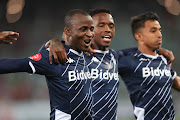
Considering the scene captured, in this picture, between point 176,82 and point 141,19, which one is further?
point 141,19

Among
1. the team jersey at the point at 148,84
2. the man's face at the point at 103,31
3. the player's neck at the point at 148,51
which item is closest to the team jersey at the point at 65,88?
the man's face at the point at 103,31

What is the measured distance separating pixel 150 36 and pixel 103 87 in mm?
1121

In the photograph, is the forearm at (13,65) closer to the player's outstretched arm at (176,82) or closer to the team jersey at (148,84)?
the team jersey at (148,84)

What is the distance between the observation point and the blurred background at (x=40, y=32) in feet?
36.1

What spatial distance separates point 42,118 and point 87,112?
6760 mm

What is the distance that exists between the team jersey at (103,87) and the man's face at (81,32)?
46 cm

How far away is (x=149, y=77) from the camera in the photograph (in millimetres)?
4184

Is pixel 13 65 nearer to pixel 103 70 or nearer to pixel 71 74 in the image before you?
pixel 71 74

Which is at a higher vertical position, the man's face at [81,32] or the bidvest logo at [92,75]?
the man's face at [81,32]

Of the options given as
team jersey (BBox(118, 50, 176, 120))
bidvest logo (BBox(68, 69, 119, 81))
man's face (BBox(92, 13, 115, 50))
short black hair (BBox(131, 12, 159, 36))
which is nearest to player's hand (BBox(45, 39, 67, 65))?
bidvest logo (BBox(68, 69, 119, 81))

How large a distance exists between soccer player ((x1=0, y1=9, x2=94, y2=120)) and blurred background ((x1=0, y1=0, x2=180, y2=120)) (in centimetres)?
683

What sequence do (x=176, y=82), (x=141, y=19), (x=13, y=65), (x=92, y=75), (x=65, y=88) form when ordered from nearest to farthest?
(x=13, y=65) → (x=65, y=88) → (x=92, y=75) → (x=176, y=82) → (x=141, y=19)

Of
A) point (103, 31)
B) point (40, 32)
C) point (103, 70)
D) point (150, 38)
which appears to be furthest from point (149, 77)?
point (40, 32)

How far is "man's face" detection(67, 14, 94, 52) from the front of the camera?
10.9 ft
